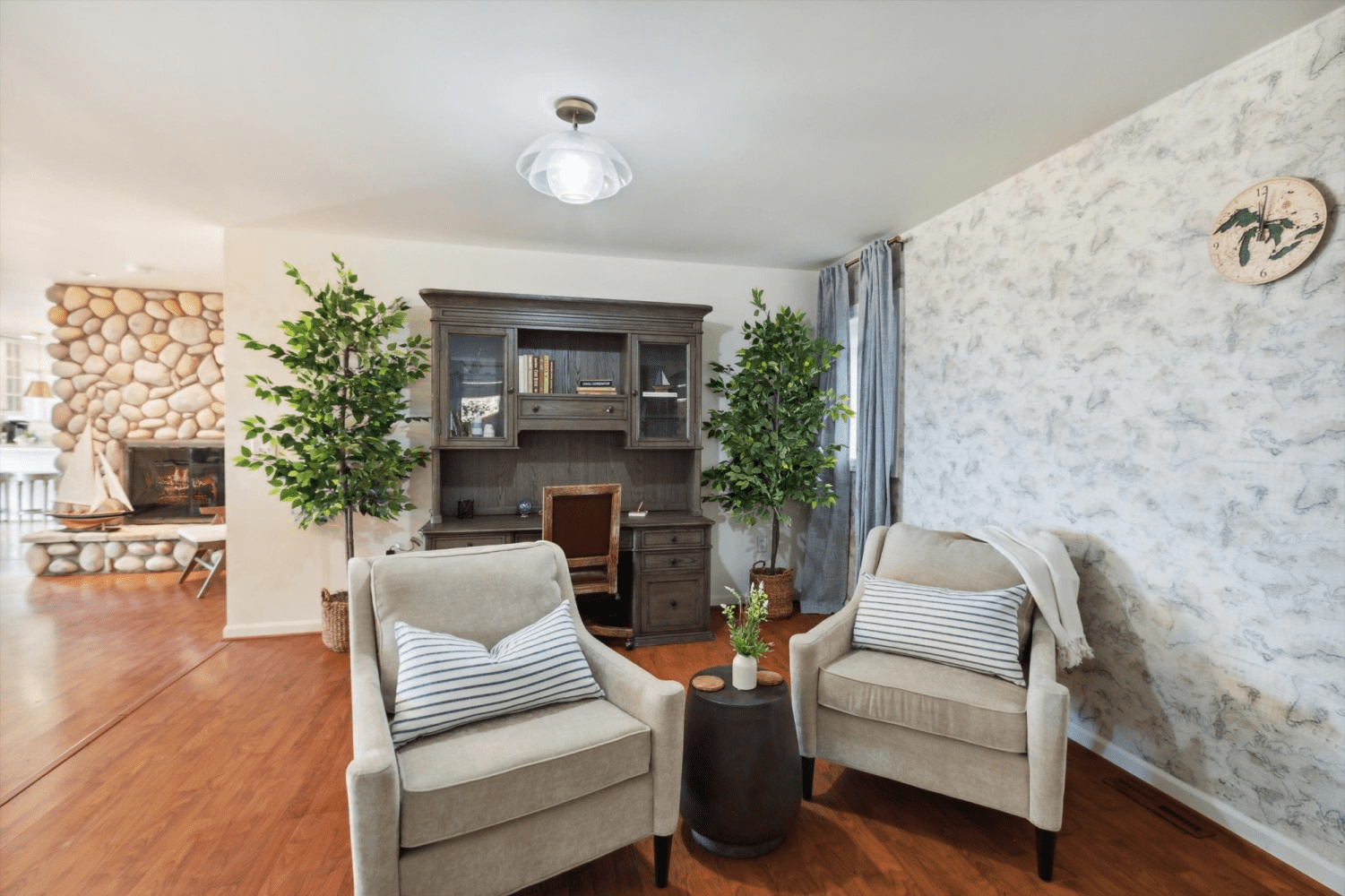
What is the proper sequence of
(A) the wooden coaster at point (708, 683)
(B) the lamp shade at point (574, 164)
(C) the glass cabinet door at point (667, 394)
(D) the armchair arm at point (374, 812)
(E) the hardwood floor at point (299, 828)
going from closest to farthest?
1. (D) the armchair arm at point (374, 812)
2. (E) the hardwood floor at point (299, 828)
3. (A) the wooden coaster at point (708, 683)
4. (B) the lamp shade at point (574, 164)
5. (C) the glass cabinet door at point (667, 394)

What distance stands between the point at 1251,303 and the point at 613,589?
2.94m

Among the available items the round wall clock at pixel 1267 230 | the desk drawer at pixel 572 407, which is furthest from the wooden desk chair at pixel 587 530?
the round wall clock at pixel 1267 230

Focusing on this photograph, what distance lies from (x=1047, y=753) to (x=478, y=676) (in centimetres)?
158

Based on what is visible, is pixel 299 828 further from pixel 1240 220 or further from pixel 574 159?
pixel 1240 220

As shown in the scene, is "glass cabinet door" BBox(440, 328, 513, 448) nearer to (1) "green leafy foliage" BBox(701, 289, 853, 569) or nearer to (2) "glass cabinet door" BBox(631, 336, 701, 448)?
(2) "glass cabinet door" BBox(631, 336, 701, 448)

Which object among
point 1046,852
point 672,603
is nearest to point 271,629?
point 672,603

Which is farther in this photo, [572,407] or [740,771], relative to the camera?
[572,407]

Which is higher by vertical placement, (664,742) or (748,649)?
(748,649)

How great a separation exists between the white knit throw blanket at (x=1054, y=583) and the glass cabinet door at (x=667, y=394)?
2.00m

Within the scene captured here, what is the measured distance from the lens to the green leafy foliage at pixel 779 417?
4.05 m

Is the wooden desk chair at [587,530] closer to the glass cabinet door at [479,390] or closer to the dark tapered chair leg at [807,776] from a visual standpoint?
the glass cabinet door at [479,390]

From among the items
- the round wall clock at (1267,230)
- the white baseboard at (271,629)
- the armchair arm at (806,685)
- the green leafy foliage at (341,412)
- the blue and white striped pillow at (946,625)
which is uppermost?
the round wall clock at (1267,230)

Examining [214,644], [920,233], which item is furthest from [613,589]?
[920,233]

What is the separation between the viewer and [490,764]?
1.55 m
